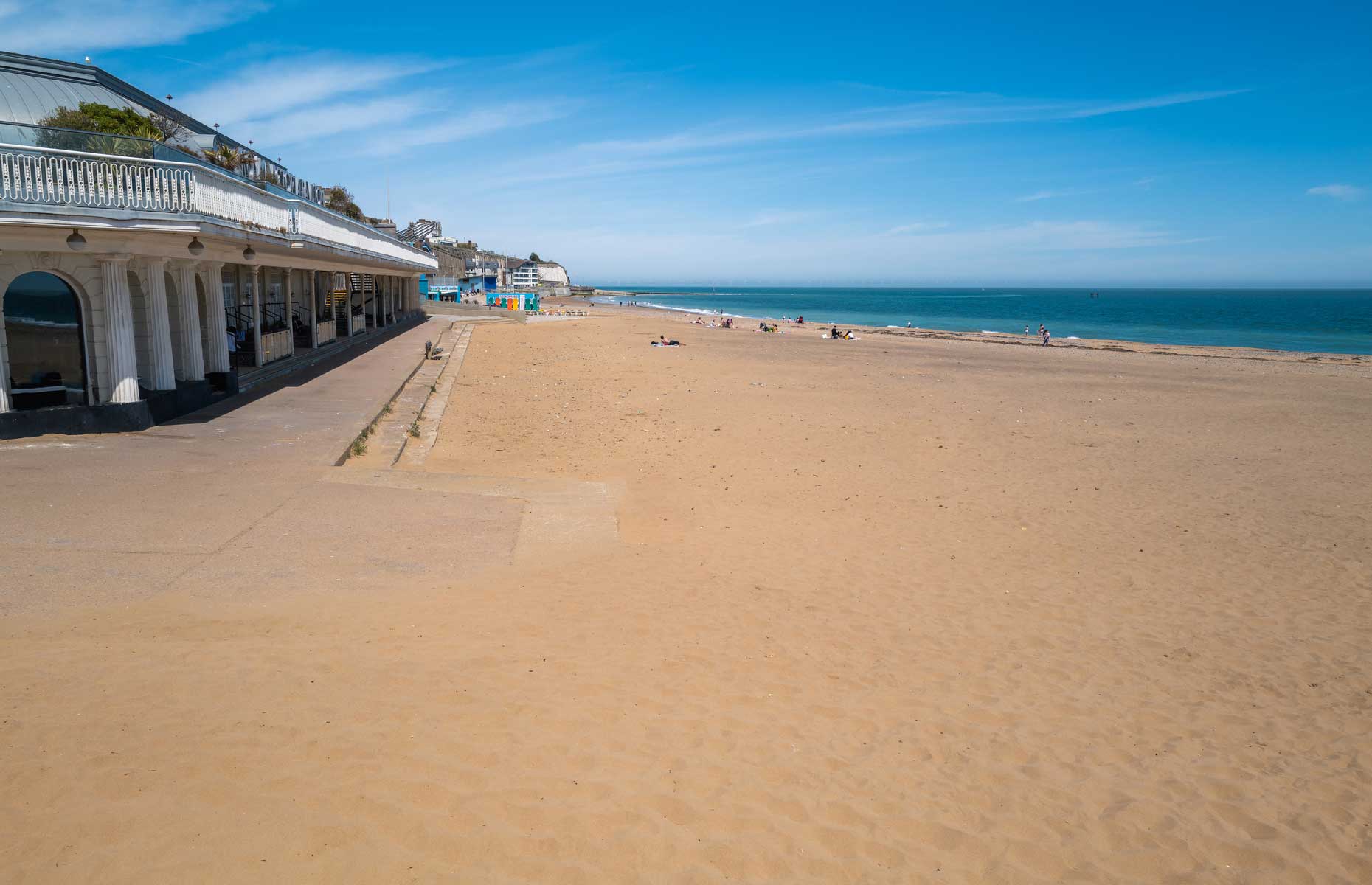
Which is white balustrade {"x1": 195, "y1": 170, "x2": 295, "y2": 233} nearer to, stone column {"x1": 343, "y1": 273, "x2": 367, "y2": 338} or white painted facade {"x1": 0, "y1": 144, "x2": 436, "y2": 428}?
white painted facade {"x1": 0, "y1": 144, "x2": 436, "y2": 428}

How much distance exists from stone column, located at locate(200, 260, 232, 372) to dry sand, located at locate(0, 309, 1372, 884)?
21.2ft

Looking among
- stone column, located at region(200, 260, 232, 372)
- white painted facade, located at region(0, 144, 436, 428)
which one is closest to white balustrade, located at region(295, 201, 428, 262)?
white painted facade, located at region(0, 144, 436, 428)

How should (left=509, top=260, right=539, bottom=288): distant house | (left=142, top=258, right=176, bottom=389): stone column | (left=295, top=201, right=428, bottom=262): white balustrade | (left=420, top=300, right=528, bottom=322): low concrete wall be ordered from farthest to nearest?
(left=509, top=260, right=539, bottom=288): distant house, (left=420, top=300, right=528, bottom=322): low concrete wall, (left=295, top=201, right=428, bottom=262): white balustrade, (left=142, top=258, right=176, bottom=389): stone column

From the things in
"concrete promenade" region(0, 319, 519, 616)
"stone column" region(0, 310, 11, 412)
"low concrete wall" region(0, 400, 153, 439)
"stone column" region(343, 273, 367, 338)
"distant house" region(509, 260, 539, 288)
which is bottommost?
"concrete promenade" region(0, 319, 519, 616)

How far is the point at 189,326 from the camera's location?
42.2ft

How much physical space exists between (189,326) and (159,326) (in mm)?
1097

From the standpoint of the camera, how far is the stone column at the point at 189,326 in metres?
12.7

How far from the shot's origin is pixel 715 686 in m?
5.04

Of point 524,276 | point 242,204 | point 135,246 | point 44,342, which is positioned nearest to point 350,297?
point 242,204

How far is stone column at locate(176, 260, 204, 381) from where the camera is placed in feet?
41.6

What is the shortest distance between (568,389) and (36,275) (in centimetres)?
1080

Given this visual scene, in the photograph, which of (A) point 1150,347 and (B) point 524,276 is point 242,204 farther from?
(B) point 524,276

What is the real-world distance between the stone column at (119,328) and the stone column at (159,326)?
1.50 feet

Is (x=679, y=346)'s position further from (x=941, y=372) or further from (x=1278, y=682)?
(x=1278, y=682)
